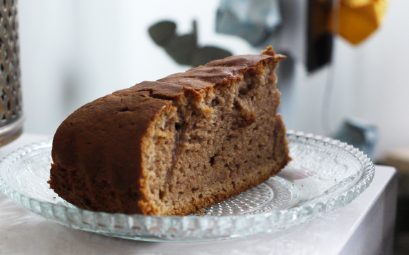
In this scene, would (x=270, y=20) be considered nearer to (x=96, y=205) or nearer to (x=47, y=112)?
(x=47, y=112)

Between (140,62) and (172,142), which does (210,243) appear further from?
(140,62)

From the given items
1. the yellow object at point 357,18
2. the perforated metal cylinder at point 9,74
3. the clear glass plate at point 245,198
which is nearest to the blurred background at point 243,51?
the yellow object at point 357,18

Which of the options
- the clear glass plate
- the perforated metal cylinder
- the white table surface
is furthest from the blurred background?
the white table surface

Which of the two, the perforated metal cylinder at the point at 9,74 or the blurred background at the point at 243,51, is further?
the blurred background at the point at 243,51

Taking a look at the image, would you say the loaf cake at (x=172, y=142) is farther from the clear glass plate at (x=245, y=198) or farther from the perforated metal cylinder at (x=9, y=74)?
the perforated metal cylinder at (x=9, y=74)

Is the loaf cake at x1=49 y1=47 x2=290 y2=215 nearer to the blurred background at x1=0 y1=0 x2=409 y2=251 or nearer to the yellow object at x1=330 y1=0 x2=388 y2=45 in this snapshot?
the blurred background at x1=0 y1=0 x2=409 y2=251

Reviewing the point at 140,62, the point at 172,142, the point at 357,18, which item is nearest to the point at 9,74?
the point at 172,142
